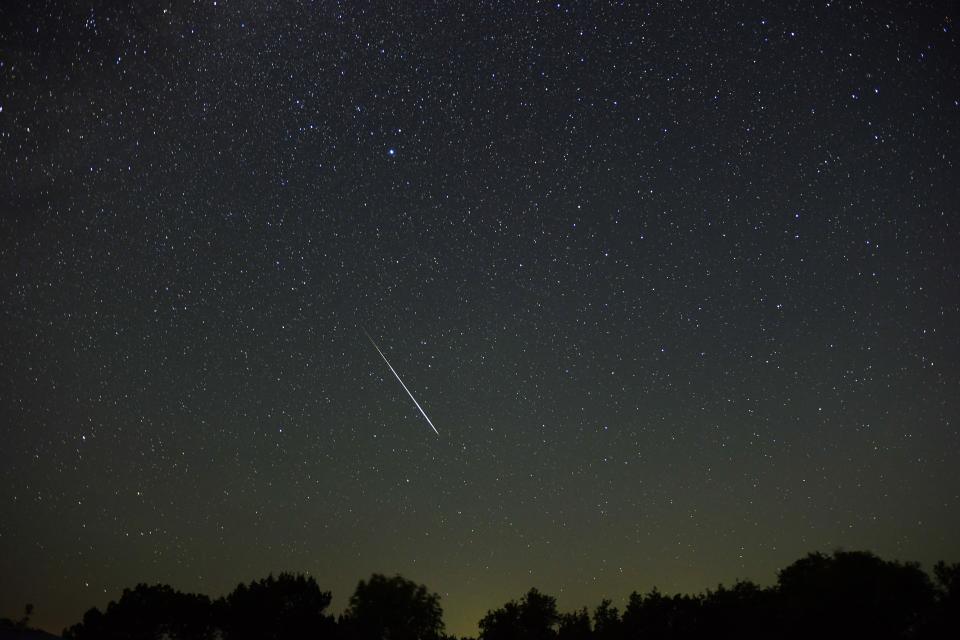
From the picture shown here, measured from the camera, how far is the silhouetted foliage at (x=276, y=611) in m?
46.1

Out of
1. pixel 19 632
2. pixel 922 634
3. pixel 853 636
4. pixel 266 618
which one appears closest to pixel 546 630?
pixel 266 618

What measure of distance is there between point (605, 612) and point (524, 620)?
24.1 feet

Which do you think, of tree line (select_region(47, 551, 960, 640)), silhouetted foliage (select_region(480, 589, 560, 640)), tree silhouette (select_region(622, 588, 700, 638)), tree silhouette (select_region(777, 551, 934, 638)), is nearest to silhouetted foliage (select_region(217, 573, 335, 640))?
tree line (select_region(47, 551, 960, 640))

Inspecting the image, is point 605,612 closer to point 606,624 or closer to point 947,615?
point 606,624

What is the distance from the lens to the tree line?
28.3 metres

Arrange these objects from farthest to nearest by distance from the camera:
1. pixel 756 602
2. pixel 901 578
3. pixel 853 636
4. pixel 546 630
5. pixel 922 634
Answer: pixel 546 630 < pixel 756 602 < pixel 901 578 < pixel 853 636 < pixel 922 634

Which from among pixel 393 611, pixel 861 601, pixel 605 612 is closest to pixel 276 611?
pixel 393 611

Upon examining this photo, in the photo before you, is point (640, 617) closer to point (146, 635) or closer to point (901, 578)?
point (901, 578)

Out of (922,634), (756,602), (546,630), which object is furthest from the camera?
(546,630)

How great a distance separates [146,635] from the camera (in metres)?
48.3

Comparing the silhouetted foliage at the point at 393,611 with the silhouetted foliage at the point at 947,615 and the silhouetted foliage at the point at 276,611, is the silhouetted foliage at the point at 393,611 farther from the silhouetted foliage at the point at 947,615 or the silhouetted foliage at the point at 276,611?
the silhouetted foliage at the point at 947,615

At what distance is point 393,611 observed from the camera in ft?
167

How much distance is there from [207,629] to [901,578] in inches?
1733

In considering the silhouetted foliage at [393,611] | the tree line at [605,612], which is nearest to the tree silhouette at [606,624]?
the tree line at [605,612]
